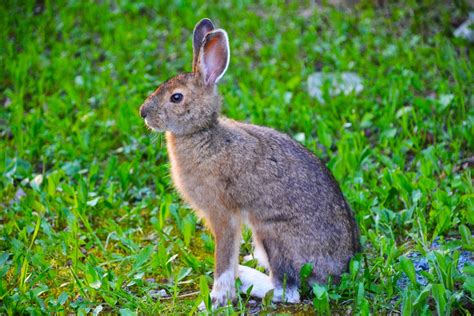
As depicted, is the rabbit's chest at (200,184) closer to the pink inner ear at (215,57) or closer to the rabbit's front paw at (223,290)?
the rabbit's front paw at (223,290)

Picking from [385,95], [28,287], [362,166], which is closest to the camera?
[28,287]

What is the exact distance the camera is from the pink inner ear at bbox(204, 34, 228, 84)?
4980mm

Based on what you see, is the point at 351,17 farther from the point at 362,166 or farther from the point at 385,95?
the point at 362,166

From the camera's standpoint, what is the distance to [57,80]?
826 cm

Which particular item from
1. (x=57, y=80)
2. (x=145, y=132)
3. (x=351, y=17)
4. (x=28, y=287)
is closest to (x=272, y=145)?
(x=28, y=287)

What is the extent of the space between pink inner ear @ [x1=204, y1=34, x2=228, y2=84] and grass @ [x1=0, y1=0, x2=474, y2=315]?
75 centimetres

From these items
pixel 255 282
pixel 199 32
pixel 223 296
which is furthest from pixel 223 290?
pixel 199 32

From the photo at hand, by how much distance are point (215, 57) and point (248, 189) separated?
3.19 feet

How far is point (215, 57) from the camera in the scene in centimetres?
504

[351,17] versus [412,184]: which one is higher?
[351,17]

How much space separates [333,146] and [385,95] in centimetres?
90

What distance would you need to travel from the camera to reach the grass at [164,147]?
4.71 m

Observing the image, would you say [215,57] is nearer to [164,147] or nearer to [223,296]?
[223,296]

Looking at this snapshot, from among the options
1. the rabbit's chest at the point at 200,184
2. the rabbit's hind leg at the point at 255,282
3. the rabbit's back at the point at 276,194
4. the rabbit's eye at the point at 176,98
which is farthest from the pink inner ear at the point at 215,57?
the rabbit's hind leg at the point at 255,282
